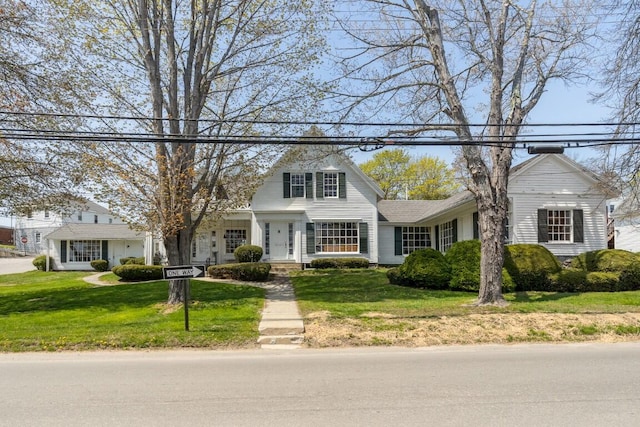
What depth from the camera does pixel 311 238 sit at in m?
25.6

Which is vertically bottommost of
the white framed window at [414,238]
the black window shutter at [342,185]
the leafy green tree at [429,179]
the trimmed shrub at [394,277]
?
the trimmed shrub at [394,277]

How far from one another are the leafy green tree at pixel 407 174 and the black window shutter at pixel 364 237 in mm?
25043

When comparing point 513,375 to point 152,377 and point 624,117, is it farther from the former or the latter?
point 624,117

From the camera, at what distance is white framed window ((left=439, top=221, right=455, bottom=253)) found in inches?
1011

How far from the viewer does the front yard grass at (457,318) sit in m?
9.88

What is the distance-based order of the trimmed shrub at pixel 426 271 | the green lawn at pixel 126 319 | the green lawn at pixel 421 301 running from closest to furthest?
the green lawn at pixel 126 319, the green lawn at pixel 421 301, the trimmed shrub at pixel 426 271

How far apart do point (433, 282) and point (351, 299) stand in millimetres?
3726

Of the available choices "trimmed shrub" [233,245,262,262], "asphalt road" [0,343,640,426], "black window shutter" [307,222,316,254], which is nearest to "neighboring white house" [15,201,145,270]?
"trimmed shrub" [233,245,262,262]

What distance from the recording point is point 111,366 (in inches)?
307

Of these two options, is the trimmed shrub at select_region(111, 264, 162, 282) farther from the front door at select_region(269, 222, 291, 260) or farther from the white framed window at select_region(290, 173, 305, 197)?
the white framed window at select_region(290, 173, 305, 197)

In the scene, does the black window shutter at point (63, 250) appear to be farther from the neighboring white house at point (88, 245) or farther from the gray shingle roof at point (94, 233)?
the gray shingle roof at point (94, 233)

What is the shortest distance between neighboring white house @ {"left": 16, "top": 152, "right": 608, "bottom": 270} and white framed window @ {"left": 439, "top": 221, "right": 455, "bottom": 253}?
6cm

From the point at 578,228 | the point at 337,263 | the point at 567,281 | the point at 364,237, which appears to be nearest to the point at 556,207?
the point at 578,228

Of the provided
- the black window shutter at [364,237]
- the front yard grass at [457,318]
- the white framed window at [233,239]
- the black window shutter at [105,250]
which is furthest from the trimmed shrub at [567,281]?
the black window shutter at [105,250]
